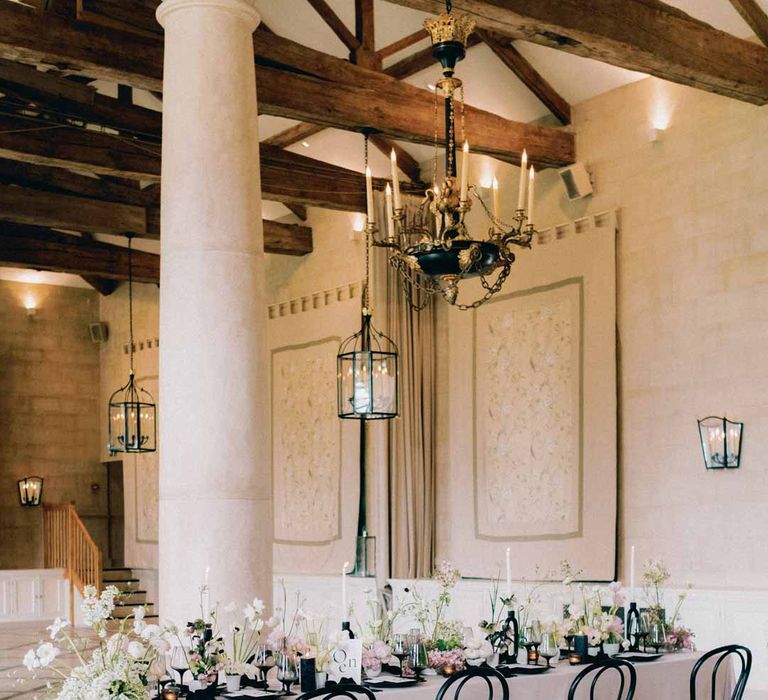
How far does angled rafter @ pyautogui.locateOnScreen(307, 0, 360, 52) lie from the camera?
8.61 m

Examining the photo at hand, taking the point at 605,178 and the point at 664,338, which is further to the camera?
the point at 605,178

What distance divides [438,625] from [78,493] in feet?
41.8

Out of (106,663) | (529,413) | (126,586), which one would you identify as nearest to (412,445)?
(529,413)

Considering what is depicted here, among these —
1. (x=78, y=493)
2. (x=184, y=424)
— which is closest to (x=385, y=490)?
(x=184, y=424)

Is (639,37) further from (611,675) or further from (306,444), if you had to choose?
(306,444)

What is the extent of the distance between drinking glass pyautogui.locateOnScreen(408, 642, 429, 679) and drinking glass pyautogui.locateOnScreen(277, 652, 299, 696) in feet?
1.90

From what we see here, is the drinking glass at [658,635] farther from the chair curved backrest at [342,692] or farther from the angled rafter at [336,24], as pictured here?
the angled rafter at [336,24]

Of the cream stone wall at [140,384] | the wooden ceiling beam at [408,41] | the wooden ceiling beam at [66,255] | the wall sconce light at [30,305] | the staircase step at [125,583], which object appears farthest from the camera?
the wall sconce light at [30,305]

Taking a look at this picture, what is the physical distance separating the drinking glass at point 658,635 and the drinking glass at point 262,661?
2.09m

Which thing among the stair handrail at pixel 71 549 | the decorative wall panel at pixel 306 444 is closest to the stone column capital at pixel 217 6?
the decorative wall panel at pixel 306 444

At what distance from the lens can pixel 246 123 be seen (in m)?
5.11

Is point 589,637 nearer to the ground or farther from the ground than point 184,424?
nearer to the ground

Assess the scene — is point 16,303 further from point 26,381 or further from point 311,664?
point 311,664

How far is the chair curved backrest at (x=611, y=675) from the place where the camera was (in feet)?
15.9
